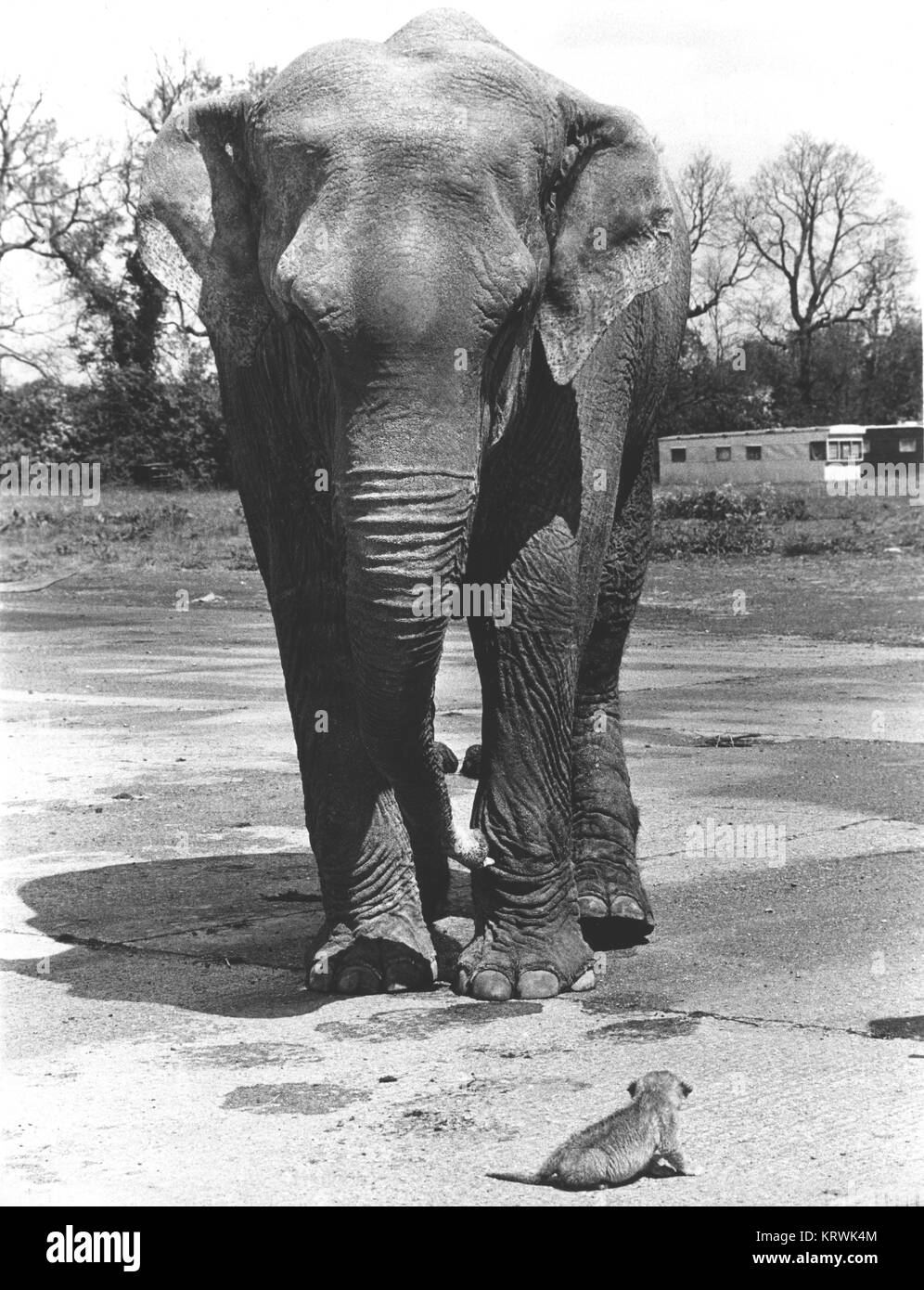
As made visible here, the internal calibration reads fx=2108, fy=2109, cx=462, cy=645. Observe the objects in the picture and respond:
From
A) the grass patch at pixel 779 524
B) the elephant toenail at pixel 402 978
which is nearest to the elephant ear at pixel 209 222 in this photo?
the elephant toenail at pixel 402 978

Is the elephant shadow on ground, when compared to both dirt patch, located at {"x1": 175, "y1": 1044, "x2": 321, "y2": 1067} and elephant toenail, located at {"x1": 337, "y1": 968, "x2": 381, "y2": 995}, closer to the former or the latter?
elephant toenail, located at {"x1": 337, "y1": 968, "x2": 381, "y2": 995}

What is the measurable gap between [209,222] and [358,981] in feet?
7.29

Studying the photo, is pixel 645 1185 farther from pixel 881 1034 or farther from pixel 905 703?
pixel 905 703

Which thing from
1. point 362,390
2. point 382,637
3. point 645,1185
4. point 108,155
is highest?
point 108,155

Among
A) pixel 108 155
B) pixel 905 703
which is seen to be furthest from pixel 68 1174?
pixel 108 155

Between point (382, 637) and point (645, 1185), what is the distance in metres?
1.61

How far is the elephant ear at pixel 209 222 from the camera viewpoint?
6.02 m

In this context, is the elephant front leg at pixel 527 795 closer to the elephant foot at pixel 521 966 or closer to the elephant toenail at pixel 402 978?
the elephant foot at pixel 521 966

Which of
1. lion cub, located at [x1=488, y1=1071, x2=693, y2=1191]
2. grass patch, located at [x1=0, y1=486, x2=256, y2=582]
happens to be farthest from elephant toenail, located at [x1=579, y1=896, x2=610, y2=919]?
grass patch, located at [x1=0, y1=486, x2=256, y2=582]

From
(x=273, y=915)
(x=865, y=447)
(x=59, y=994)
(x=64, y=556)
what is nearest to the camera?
(x=59, y=994)

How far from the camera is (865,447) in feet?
144

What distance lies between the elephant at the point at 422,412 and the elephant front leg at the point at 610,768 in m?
0.03

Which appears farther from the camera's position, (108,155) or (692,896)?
(108,155)

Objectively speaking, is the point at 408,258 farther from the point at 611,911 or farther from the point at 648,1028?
the point at 611,911
